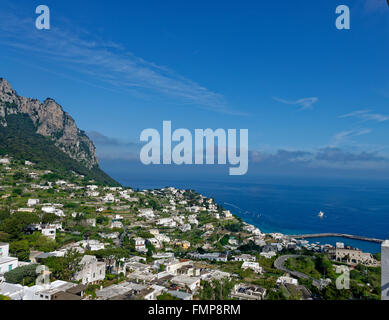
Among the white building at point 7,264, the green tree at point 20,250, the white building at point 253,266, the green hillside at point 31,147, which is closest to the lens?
the white building at point 7,264

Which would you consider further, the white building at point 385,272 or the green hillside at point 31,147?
the green hillside at point 31,147

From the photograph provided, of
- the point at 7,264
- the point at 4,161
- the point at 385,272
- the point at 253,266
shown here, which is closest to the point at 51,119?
the point at 4,161

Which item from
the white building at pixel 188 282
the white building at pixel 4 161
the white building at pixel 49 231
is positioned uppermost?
the white building at pixel 4 161

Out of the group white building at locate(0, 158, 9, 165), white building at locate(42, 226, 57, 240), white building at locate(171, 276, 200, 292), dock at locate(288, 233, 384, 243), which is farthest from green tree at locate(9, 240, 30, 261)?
white building at locate(0, 158, 9, 165)

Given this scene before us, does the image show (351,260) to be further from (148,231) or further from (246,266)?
(148,231)

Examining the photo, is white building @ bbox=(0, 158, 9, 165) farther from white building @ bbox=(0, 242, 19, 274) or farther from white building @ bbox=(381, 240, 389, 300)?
white building @ bbox=(381, 240, 389, 300)

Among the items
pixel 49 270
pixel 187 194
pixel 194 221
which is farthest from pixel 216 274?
pixel 187 194

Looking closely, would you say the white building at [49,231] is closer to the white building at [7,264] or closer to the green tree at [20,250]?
the green tree at [20,250]

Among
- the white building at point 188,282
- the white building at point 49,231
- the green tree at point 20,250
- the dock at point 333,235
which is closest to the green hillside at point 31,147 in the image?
the white building at point 49,231

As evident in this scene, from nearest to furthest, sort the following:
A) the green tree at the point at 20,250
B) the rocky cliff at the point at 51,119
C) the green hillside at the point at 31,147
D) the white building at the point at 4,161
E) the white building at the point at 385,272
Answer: the white building at the point at 385,272 < the green tree at the point at 20,250 < the white building at the point at 4,161 < the green hillside at the point at 31,147 < the rocky cliff at the point at 51,119
